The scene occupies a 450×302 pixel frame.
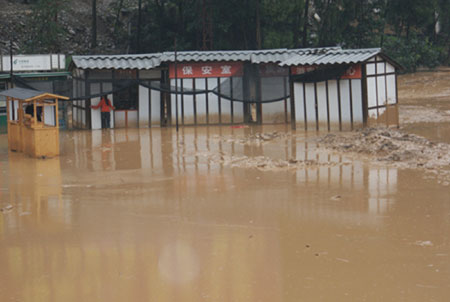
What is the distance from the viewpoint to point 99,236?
37.2ft

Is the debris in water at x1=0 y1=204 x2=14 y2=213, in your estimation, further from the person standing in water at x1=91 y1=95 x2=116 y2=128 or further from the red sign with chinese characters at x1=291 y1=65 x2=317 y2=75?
the red sign with chinese characters at x1=291 y1=65 x2=317 y2=75

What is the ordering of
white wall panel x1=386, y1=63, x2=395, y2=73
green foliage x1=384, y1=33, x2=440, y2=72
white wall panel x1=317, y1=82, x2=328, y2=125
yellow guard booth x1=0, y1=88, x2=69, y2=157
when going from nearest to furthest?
yellow guard booth x1=0, y1=88, x2=69, y2=157
white wall panel x1=386, y1=63, x2=395, y2=73
white wall panel x1=317, y1=82, x2=328, y2=125
green foliage x1=384, y1=33, x2=440, y2=72

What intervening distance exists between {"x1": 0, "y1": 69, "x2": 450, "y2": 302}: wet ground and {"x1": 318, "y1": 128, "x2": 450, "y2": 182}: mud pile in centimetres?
38

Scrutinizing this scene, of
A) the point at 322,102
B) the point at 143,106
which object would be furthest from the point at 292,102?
the point at 143,106

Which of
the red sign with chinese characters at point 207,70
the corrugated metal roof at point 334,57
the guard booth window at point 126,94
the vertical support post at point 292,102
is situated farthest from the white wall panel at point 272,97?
the guard booth window at point 126,94

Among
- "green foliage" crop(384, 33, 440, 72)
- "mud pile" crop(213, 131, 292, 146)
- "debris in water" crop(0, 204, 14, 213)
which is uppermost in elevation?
"green foliage" crop(384, 33, 440, 72)

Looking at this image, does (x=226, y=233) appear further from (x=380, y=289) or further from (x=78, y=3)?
(x=78, y=3)

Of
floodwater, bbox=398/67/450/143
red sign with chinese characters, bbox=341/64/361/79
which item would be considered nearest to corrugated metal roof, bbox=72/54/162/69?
red sign with chinese characters, bbox=341/64/361/79

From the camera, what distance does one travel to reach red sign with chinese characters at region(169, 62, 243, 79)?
1072 inches

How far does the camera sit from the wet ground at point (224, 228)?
8914 millimetres

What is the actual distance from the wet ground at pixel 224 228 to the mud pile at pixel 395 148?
377 millimetres

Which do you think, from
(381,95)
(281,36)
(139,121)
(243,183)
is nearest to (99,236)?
(243,183)

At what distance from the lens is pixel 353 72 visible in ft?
76.4

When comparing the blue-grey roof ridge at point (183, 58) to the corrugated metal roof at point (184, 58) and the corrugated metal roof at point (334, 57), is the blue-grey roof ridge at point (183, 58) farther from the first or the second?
the corrugated metal roof at point (334, 57)
